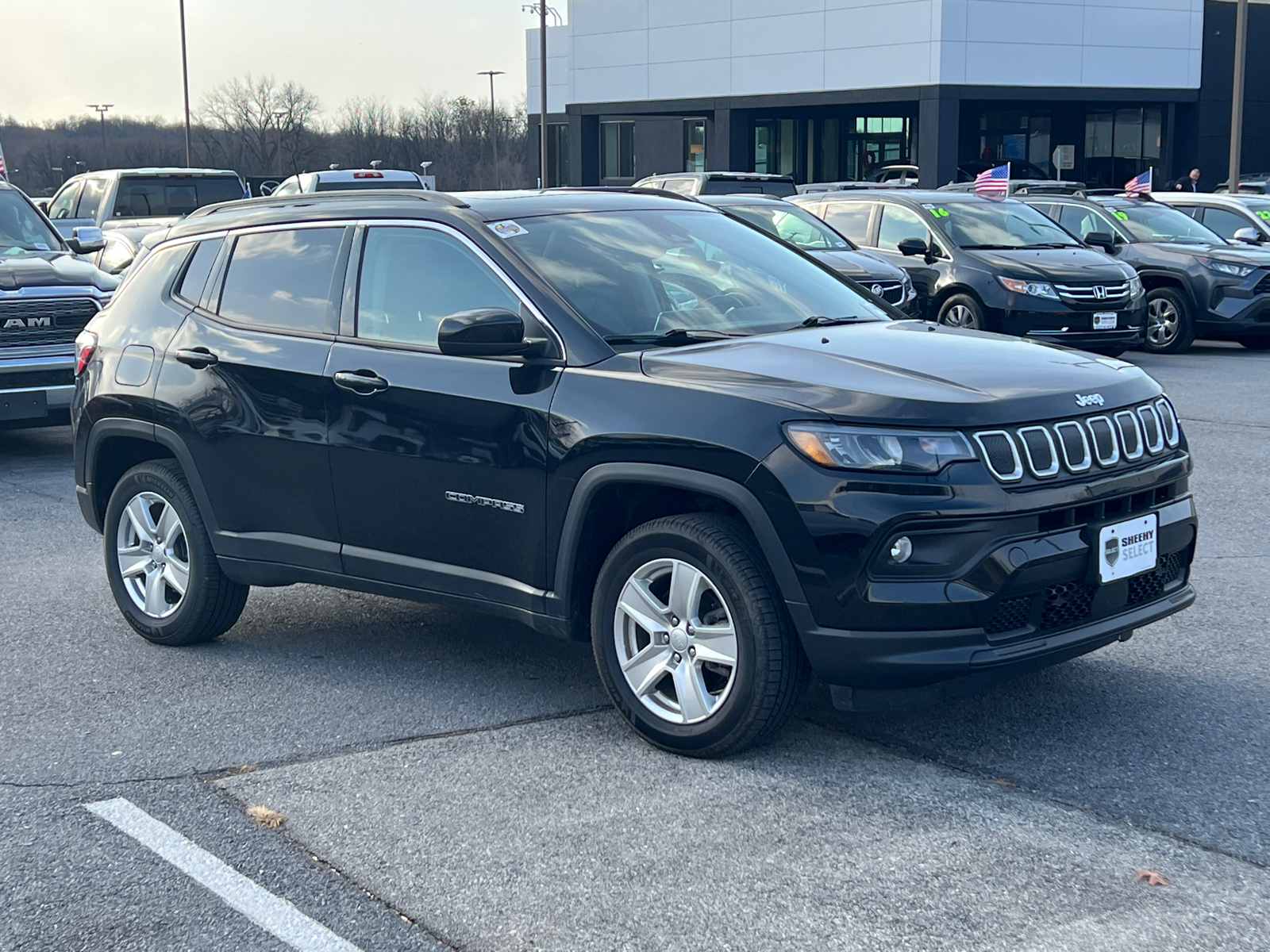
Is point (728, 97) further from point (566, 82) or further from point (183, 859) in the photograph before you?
point (183, 859)

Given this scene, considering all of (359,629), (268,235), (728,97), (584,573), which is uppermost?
(728,97)

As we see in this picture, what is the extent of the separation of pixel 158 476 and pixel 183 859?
8.19ft

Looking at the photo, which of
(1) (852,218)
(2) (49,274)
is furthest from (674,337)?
(1) (852,218)

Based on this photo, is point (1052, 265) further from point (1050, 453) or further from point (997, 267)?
point (1050, 453)

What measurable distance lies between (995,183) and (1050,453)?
16.4 m

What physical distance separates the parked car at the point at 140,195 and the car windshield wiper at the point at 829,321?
50.4 ft

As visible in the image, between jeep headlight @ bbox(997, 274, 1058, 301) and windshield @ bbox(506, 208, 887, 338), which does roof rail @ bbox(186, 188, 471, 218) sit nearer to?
windshield @ bbox(506, 208, 887, 338)

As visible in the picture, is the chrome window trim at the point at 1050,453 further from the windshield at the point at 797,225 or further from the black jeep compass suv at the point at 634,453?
the windshield at the point at 797,225

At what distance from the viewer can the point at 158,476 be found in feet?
19.9

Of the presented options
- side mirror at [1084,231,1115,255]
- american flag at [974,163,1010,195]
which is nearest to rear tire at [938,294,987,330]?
side mirror at [1084,231,1115,255]

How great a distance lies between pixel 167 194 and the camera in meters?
20.2

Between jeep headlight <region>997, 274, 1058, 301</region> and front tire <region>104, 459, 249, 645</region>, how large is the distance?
1067 cm

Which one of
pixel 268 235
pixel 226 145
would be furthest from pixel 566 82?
pixel 268 235

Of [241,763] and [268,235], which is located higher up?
[268,235]
